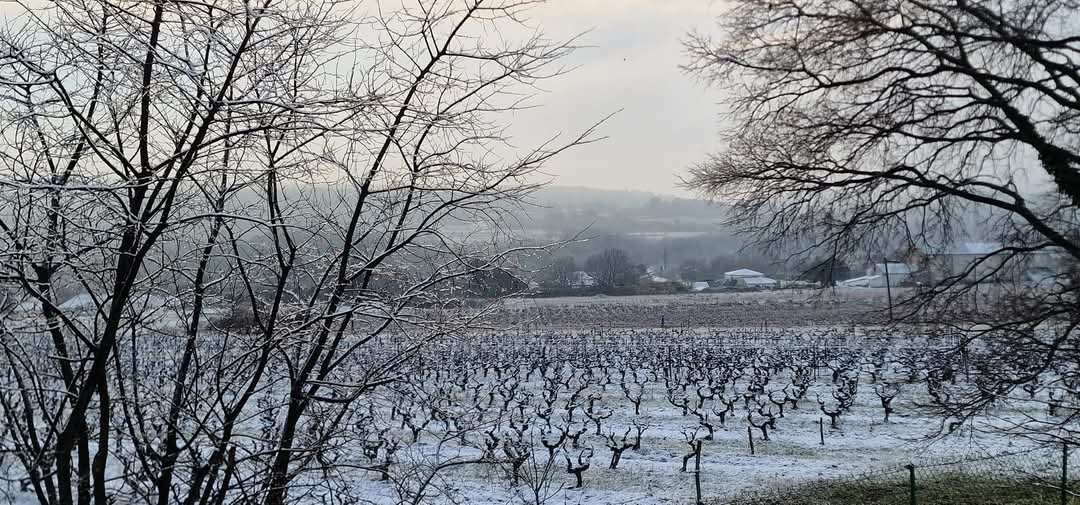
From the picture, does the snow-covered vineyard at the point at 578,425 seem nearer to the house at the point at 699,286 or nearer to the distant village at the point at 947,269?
the distant village at the point at 947,269

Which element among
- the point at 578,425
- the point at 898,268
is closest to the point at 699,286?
the point at 578,425

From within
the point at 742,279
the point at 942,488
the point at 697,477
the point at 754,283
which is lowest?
the point at 942,488

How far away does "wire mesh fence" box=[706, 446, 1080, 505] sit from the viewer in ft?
28.2

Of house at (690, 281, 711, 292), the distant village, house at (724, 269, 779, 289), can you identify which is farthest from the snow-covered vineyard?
house at (690, 281, 711, 292)

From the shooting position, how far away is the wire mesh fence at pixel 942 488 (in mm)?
8602

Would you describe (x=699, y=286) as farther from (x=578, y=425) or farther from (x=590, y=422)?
(x=578, y=425)

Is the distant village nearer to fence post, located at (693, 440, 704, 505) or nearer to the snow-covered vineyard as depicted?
the snow-covered vineyard

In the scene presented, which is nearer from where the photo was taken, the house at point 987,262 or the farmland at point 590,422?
the farmland at point 590,422

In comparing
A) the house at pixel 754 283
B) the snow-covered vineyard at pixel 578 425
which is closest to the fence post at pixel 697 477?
the snow-covered vineyard at pixel 578 425

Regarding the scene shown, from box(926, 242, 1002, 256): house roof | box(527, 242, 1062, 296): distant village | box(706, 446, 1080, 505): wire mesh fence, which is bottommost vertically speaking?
box(706, 446, 1080, 505): wire mesh fence

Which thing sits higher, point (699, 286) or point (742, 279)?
point (742, 279)

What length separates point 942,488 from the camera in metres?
9.38

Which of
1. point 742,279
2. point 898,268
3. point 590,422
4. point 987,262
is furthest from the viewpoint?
point 742,279

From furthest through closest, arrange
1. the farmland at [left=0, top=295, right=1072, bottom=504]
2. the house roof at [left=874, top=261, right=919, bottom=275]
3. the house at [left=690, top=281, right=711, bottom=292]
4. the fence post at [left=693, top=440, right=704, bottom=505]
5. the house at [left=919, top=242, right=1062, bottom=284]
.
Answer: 1. the house at [left=690, top=281, right=711, bottom=292]
2. the fence post at [left=693, top=440, right=704, bottom=505]
3. the house roof at [left=874, top=261, right=919, bottom=275]
4. the house at [left=919, top=242, right=1062, bottom=284]
5. the farmland at [left=0, top=295, right=1072, bottom=504]
